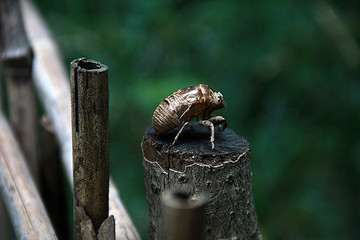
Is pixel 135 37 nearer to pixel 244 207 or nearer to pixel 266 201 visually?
pixel 266 201

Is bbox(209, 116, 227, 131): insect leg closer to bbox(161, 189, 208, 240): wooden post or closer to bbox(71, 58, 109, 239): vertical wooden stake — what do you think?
bbox(71, 58, 109, 239): vertical wooden stake

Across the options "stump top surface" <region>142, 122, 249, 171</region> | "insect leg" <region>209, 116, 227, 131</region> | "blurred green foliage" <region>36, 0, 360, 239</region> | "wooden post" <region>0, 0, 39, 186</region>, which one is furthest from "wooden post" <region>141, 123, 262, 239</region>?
"blurred green foliage" <region>36, 0, 360, 239</region>

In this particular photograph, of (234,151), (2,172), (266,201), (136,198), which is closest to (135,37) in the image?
(136,198)

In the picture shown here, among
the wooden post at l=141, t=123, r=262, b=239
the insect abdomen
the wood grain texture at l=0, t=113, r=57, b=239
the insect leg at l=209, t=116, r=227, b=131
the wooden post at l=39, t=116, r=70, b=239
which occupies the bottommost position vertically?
the wooden post at l=39, t=116, r=70, b=239

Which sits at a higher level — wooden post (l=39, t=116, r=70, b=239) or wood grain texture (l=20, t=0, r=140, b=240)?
wood grain texture (l=20, t=0, r=140, b=240)

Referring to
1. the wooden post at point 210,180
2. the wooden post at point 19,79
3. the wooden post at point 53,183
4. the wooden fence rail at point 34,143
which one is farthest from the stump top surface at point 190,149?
the wooden post at point 53,183

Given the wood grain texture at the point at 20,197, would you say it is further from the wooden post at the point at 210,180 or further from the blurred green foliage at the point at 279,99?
the blurred green foliage at the point at 279,99

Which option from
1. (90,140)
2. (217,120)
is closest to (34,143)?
(217,120)

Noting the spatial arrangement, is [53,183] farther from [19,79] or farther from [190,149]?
[190,149]
